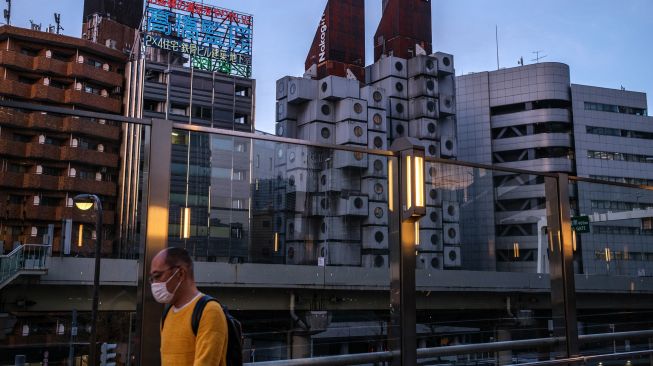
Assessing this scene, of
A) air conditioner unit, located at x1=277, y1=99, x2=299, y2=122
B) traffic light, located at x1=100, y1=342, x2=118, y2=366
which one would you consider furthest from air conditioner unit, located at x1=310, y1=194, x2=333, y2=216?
air conditioner unit, located at x1=277, y1=99, x2=299, y2=122

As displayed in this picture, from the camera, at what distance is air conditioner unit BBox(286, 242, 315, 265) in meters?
3.98

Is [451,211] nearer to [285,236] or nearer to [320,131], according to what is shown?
[285,236]

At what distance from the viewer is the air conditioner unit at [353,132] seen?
43469 mm

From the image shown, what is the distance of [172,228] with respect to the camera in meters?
3.37

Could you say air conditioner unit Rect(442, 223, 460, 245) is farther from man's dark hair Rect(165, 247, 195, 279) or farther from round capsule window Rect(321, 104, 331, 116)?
round capsule window Rect(321, 104, 331, 116)

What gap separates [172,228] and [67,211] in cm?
54

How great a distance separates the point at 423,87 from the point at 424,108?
1.66m

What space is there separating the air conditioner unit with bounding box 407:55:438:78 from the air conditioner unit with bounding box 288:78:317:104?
770 cm

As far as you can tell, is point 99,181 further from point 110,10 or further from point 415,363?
point 110,10

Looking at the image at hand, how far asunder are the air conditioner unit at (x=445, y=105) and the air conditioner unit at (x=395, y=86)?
2711mm

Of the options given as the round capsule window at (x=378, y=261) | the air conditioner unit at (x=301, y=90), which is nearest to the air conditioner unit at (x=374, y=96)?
the air conditioner unit at (x=301, y=90)

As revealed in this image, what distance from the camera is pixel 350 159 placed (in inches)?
170

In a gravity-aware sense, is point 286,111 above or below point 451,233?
above

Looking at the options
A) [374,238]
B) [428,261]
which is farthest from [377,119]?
[374,238]
